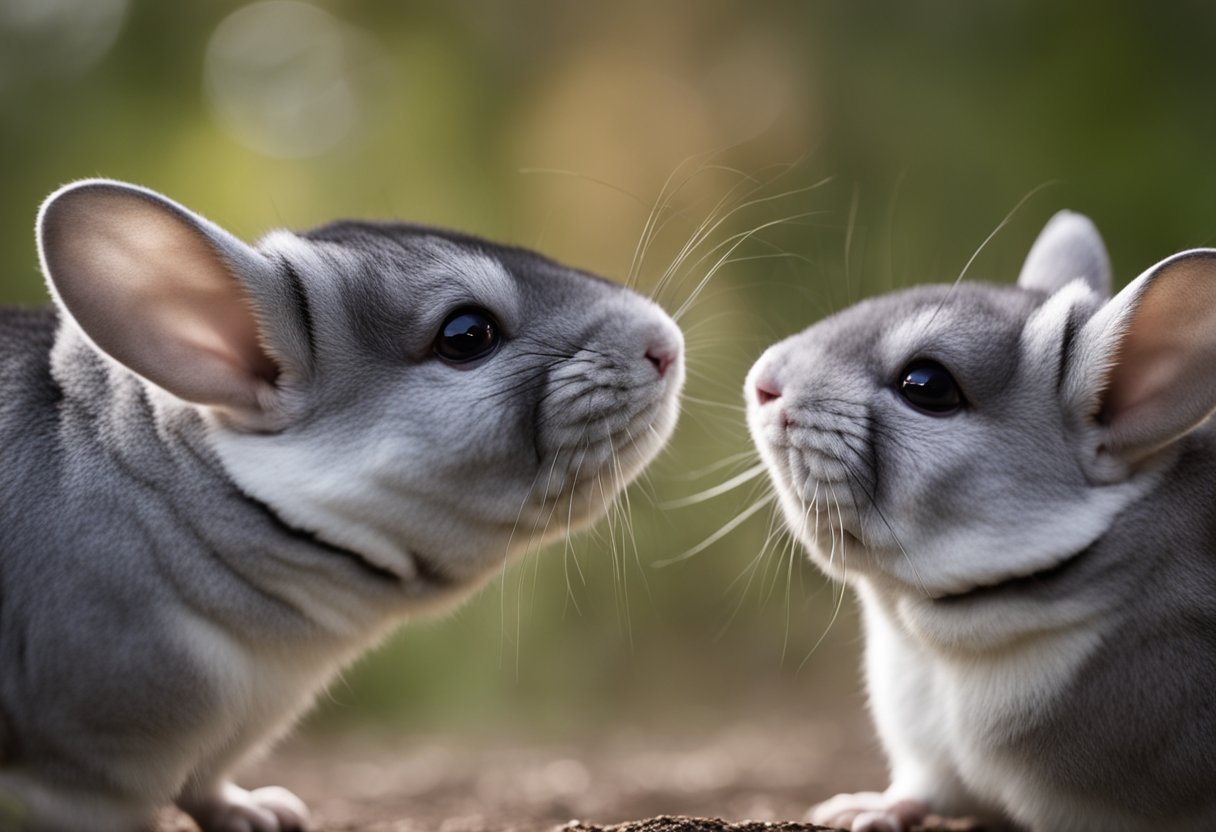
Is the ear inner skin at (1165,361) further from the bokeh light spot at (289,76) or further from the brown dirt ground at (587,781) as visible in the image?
the bokeh light spot at (289,76)

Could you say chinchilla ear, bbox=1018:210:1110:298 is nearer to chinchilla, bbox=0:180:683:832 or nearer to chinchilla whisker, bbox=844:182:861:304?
chinchilla whisker, bbox=844:182:861:304

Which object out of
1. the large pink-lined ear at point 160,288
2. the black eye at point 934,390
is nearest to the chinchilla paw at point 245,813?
the large pink-lined ear at point 160,288

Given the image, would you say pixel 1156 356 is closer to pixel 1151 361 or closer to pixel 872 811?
pixel 1151 361

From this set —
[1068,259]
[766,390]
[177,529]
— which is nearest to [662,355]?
[766,390]

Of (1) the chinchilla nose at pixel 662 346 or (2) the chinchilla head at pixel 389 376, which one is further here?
(1) the chinchilla nose at pixel 662 346

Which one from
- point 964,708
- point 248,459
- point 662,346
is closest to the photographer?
point 248,459

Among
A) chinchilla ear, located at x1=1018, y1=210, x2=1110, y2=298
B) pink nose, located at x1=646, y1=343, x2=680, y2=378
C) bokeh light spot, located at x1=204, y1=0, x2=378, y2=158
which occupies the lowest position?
pink nose, located at x1=646, y1=343, x2=680, y2=378

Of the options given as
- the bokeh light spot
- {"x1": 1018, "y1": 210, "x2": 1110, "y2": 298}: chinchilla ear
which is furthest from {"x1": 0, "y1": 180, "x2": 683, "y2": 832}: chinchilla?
the bokeh light spot
